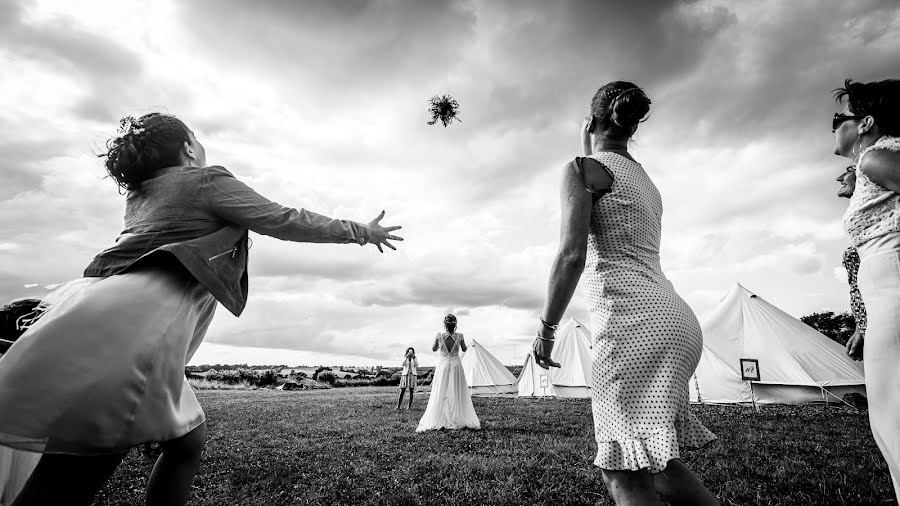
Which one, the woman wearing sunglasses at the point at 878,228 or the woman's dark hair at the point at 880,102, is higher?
the woman's dark hair at the point at 880,102

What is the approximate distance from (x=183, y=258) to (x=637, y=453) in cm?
198

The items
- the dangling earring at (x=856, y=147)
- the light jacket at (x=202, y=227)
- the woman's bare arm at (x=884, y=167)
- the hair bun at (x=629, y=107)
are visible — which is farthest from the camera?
the dangling earring at (x=856, y=147)

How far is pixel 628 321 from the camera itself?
1.86m

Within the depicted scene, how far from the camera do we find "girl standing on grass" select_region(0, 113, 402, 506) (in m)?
1.53

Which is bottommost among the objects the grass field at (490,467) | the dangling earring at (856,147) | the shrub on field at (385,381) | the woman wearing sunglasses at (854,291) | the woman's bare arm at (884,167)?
the shrub on field at (385,381)

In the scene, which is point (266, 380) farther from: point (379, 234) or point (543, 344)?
point (543, 344)

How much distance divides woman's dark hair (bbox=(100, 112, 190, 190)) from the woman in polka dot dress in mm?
1933

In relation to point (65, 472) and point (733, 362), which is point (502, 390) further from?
point (65, 472)

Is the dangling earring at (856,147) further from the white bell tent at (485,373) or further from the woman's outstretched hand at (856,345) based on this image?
the white bell tent at (485,373)

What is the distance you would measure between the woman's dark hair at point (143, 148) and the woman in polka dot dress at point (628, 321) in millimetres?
1933

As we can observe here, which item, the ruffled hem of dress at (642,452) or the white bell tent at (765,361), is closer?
the ruffled hem of dress at (642,452)

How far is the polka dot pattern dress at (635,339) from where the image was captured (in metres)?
1.74

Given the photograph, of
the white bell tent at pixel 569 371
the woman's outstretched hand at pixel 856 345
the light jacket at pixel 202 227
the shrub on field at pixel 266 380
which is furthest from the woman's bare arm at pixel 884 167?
the shrub on field at pixel 266 380

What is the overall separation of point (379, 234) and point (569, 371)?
18405mm
